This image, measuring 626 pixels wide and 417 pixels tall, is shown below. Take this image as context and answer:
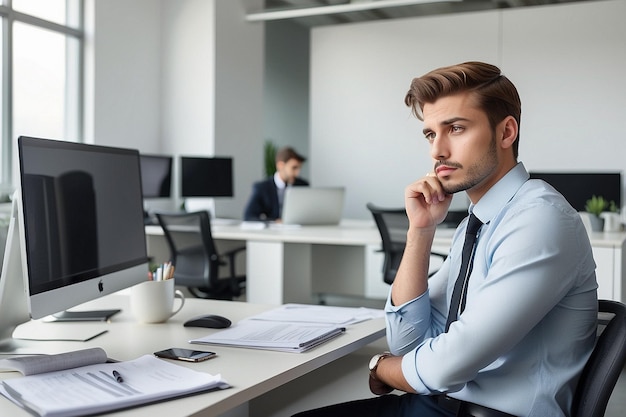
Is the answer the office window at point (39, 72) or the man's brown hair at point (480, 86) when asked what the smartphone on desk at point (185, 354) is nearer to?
the man's brown hair at point (480, 86)

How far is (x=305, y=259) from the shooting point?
5223 mm

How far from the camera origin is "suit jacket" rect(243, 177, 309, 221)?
250 inches

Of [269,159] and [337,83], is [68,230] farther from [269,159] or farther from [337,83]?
[269,159]

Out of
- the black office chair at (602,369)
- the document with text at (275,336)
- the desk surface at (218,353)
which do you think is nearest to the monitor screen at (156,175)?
the desk surface at (218,353)

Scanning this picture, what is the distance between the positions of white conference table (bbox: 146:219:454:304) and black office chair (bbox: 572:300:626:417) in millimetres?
3174

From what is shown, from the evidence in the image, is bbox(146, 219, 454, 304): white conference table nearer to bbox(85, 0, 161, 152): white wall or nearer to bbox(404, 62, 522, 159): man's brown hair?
bbox(85, 0, 161, 152): white wall

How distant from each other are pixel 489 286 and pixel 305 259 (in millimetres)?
3822

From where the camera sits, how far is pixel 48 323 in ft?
6.88

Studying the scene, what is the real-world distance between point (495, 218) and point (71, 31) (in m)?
6.29

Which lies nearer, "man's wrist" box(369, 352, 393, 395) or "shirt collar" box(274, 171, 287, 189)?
"man's wrist" box(369, 352, 393, 395)

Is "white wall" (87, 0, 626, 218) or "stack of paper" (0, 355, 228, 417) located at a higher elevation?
"white wall" (87, 0, 626, 218)

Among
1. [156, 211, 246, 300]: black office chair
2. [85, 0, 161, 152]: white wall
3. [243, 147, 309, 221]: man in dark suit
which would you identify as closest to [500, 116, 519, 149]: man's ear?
[156, 211, 246, 300]: black office chair

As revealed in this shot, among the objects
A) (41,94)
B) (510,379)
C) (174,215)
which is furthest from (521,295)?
(41,94)

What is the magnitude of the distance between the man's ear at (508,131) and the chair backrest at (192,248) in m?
3.60
